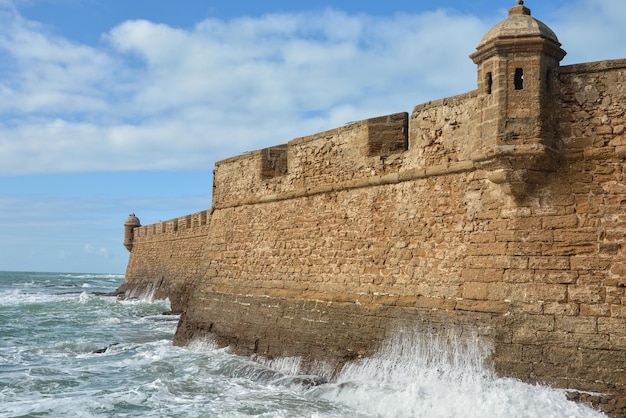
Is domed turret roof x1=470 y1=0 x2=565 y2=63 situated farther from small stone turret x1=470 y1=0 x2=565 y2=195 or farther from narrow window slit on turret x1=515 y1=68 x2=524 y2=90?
narrow window slit on turret x1=515 y1=68 x2=524 y2=90

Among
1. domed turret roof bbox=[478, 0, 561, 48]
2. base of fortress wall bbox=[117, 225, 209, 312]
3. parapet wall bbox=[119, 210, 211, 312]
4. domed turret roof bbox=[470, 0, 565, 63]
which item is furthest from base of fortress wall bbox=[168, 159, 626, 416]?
parapet wall bbox=[119, 210, 211, 312]

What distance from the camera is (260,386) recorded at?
999 cm

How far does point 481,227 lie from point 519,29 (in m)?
2.52

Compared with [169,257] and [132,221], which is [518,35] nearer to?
[169,257]

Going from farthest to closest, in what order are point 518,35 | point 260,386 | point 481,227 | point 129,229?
1. point 129,229
2. point 260,386
3. point 481,227
4. point 518,35

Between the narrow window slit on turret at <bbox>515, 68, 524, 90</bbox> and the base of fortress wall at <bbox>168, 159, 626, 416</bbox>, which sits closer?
the base of fortress wall at <bbox>168, 159, 626, 416</bbox>

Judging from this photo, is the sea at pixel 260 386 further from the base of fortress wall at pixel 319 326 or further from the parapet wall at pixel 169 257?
the parapet wall at pixel 169 257

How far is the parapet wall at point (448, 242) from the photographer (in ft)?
23.1

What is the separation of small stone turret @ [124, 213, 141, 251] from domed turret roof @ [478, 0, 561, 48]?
104 feet

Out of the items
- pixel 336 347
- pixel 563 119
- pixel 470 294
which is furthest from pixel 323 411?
pixel 563 119

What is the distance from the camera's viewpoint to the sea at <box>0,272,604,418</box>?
735 cm

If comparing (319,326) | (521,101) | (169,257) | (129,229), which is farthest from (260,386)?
(129,229)

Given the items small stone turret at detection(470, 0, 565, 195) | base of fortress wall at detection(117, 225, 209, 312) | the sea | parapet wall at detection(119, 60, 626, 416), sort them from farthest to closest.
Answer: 1. base of fortress wall at detection(117, 225, 209, 312)
2. the sea
3. small stone turret at detection(470, 0, 565, 195)
4. parapet wall at detection(119, 60, 626, 416)

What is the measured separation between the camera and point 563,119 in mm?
7398
